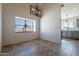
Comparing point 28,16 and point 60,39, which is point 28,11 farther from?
point 60,39

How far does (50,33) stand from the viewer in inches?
69.9

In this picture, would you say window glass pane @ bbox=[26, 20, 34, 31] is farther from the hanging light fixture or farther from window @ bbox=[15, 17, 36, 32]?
the hanging light fixture

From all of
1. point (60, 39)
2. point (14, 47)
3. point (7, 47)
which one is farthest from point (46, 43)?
point (7, 47)

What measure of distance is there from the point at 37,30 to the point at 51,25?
1.29ft

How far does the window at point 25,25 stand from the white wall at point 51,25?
210mm

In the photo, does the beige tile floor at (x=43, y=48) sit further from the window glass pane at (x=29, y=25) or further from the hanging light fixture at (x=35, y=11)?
the hanging light fixture at (x=35, y=11)

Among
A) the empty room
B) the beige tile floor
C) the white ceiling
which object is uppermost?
the white ceiling

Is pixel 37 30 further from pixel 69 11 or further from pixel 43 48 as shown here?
pixel 69 11

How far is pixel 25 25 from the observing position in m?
1.64

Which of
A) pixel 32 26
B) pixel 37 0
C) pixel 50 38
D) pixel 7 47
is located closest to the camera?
pixel 37 0

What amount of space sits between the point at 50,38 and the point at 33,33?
0.43 metres

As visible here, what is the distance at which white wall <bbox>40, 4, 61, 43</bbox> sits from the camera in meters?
1.69

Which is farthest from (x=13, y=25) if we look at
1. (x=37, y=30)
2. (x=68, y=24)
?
(x=68, y=24)

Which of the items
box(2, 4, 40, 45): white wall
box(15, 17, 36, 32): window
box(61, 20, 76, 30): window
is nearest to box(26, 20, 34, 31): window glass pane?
box(15, 17, 36, 32): window
